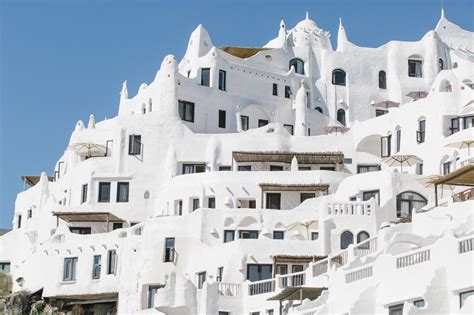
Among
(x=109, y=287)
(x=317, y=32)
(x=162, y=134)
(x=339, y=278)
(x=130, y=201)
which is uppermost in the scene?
(x=317, y=32)

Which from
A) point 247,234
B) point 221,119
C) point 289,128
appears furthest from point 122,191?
point 289,128

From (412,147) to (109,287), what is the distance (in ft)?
74.9

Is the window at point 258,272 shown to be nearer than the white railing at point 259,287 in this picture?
No

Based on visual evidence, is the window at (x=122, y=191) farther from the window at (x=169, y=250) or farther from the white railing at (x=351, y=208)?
the white railing at (x=351, y=208)

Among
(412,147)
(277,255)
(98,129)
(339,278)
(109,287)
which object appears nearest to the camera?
(339,278)

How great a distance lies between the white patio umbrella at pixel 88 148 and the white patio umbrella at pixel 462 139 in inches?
1075

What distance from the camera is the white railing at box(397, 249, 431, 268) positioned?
3762 centimetres

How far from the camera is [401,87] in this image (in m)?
86.1

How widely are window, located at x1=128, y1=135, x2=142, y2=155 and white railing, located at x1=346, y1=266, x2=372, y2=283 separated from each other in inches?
1414

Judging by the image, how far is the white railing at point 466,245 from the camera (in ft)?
118

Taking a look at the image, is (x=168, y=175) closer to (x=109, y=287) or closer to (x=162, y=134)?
(x=162, y=134)

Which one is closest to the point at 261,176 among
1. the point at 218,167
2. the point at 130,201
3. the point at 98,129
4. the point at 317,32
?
the point at 218,167

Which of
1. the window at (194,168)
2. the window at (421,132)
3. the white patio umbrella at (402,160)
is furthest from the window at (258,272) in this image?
the window at (421,132)

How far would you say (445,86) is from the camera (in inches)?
2847
